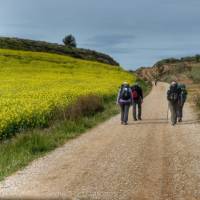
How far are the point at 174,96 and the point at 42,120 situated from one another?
557 centimetres

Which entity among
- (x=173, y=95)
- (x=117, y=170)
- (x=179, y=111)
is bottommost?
(x=117, y=170)

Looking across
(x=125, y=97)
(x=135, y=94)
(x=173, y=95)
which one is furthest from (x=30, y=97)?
(x=173, y=95)

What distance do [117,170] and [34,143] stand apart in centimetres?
417

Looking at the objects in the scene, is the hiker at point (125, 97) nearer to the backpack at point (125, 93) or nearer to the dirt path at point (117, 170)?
the backpack at point (125, 93)

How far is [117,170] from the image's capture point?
509 inches

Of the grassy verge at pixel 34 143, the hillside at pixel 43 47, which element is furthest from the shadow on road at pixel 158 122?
the hillside at pixel 43 47

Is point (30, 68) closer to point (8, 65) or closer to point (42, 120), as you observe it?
point (8, 65)

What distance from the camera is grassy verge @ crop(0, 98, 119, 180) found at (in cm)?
1404

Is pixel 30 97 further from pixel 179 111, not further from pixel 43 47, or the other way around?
pixel 43 47

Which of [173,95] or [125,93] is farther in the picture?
[125,93]

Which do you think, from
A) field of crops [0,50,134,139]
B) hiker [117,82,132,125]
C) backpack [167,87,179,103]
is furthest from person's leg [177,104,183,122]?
field of crops [0,50,134,139]

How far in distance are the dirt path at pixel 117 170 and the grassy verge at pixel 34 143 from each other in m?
0.35

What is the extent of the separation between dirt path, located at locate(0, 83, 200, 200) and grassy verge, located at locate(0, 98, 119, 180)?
0.35 meters

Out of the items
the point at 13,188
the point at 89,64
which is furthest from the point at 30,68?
the point at 13,188
